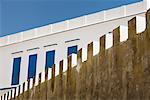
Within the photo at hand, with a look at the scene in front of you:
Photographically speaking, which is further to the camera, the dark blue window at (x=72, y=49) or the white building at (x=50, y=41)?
the dark blue window at (x=72, y=49)

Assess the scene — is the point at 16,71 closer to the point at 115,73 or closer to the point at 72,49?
the point at 72,49

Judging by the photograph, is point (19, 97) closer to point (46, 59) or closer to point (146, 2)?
point (146, 2)

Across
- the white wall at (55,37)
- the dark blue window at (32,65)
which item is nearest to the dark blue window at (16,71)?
the white wall at (55,37)

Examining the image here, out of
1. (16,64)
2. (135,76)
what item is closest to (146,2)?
(16,64)

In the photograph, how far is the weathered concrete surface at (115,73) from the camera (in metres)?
2.74

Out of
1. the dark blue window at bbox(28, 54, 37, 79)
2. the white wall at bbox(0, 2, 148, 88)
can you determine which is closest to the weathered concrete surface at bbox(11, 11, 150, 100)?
the white wall at bbox(0, 2, 148, 88)

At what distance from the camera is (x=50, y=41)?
22.4m

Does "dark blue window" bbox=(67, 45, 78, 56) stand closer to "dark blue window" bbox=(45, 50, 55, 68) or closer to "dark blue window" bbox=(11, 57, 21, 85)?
"dark blue window" bbox=(45, 50, 55, 68)

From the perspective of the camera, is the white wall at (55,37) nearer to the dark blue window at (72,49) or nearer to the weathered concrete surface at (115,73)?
the dark blue window at (72,49)

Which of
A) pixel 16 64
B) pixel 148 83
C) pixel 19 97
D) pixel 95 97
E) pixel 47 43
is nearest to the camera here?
pixel 148 83

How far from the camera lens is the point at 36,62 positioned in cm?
2295

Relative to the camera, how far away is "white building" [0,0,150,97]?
1892cm

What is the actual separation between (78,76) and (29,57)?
1966cm

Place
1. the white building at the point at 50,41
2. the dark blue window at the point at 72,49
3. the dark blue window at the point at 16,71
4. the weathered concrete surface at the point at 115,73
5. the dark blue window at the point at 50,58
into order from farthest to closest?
the dark blue window at the point at 16,71
the dark blue window at the point at 50,58
the dark blue window at the point at 72,49
the white building at the point at 50,41
the weathered concrete surface at the point at 115,73
